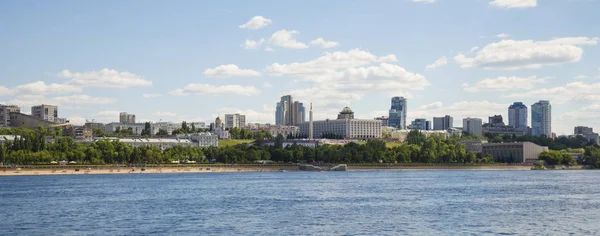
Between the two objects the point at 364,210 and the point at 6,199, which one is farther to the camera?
the point at 6,199

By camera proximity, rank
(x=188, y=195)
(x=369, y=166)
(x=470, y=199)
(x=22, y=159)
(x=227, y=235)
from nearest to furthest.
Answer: (x=227, y=235)
(x=470, y=199)
(x=188, y=195)
(x=22, y=159)
(x=369, y=166)

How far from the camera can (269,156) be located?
182 m

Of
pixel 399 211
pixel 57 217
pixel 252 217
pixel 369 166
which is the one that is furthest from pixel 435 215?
pixel 369 166

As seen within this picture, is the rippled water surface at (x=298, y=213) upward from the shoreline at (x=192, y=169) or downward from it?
downward

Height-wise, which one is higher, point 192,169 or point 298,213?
point 192,169

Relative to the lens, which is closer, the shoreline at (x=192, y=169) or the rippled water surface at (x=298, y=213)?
the rippled water surface at (x=298, y=213)

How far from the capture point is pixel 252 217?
5309 cm

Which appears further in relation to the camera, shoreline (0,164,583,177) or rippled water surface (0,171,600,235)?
shoreline (0,164,583,177)

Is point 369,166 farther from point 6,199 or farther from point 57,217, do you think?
point 57,217

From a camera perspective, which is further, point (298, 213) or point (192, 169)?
point (192, 169)

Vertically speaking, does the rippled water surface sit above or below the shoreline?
below

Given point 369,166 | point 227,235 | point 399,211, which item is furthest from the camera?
point 369,166

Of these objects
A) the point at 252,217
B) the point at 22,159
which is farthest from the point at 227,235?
the point at 22,159

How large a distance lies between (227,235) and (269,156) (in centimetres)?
13851
